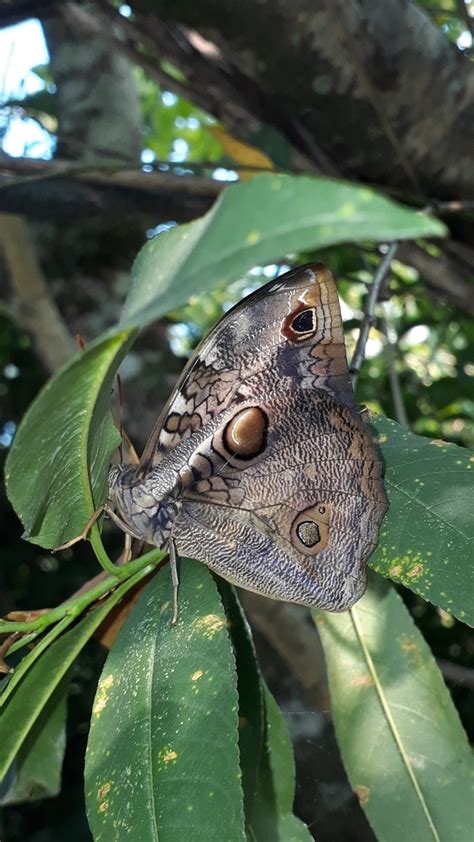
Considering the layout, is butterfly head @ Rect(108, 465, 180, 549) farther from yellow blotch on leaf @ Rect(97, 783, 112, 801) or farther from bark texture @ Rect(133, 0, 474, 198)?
bark texture @ Rect(133, 0, 474, 198)

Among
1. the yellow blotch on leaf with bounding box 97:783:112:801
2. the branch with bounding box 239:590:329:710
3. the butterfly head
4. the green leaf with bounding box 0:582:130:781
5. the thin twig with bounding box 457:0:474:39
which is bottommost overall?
the branch with bounding box 239:590:329:710

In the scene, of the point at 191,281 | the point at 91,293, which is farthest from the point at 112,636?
the point at 91,293

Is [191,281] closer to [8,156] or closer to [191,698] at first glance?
[191,698]

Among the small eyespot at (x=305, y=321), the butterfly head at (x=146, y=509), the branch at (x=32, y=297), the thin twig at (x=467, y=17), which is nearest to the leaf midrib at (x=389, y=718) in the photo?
the butterfly head at (x=146, y=509)

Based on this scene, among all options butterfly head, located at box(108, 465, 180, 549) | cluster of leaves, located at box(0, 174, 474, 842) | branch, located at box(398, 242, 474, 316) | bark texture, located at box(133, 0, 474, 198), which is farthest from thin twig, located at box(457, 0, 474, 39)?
A: butterfly head, located at box(108, 465, 180, 549)

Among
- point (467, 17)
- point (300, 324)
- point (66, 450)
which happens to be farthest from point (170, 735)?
point (467, 17)

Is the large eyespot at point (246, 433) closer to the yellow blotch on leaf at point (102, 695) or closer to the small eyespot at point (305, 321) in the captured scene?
the small eyespot at point (305, 321)

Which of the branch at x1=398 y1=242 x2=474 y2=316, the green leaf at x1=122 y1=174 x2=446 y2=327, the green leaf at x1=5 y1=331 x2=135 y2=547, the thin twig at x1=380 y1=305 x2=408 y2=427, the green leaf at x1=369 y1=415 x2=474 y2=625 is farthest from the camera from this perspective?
the branch at x1=398 y1=242 x2=474 y2=316
